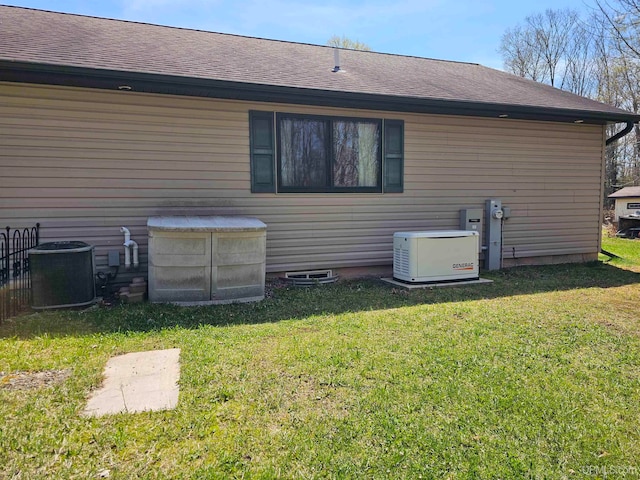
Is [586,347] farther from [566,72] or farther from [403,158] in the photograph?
[566,72]

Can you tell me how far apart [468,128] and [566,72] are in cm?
2279

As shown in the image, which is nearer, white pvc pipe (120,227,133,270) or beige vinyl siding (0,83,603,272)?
beige vinyl siding (0,83,603,272)

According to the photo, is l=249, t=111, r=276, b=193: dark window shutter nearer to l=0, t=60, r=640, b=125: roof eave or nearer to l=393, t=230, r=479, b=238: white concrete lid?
l=0, t=60, r=640, b=125: roof eave

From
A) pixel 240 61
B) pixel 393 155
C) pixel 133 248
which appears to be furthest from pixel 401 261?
pixel 240 61

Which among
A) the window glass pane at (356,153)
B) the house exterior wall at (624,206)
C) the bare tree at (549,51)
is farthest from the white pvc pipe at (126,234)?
the bare tree at (549,51)

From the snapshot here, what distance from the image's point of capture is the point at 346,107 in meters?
6.47

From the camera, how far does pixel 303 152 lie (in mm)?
6387

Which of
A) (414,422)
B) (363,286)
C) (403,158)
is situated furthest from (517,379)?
(403,158)

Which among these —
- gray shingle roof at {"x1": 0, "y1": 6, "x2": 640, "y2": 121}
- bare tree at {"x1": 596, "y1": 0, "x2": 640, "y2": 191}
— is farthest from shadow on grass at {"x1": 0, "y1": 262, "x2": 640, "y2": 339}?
bare tree at {"x1": 596, "y1": 0, "x2": 640, "y2": 191}

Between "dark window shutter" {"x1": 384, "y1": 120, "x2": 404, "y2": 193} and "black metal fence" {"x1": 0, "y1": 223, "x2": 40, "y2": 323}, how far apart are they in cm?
491

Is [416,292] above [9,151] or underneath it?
underneath

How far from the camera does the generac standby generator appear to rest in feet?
20.2

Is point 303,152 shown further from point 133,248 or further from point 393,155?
point 133,248

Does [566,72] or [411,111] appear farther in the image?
[566,72]
